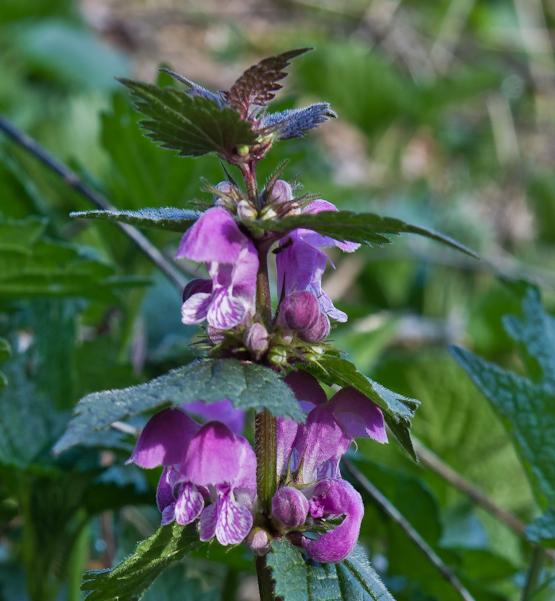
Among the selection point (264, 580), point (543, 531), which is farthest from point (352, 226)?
point (543, 531)

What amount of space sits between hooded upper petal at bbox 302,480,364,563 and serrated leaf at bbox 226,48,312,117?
12.6 inches

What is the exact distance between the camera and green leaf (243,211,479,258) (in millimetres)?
456

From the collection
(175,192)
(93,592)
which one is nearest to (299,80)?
(175,192)

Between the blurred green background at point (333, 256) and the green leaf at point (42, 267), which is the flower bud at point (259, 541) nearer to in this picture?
the blurred green background at point (333, 256)

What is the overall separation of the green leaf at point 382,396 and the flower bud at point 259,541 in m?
0.14

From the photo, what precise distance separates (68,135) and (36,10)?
6.25 feet

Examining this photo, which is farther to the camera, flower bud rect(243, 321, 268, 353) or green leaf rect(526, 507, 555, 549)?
green leaf rect(526, 507, 555, 549)

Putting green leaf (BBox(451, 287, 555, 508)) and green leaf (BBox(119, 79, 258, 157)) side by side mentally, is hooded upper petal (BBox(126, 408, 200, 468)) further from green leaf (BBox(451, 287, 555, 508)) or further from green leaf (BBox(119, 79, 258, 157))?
green leaf (BBox(451, 287, 555, 508))

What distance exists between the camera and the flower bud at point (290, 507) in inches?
20.9

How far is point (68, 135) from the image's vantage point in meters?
2.20

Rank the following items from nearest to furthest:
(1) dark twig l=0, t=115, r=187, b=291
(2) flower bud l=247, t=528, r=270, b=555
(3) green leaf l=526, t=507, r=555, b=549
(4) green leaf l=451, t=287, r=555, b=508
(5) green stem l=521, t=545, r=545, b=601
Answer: (2) flower bud l=247, t=528, r=270, b=555 < (3) green leaf l=526, t=507, r=555, b=549 < (4) green leaf l=451, t=287, r=555, b=508 < (5) green stem l=521, t=545, r=545, b=601 < (1) dark twig l=0, t=115, r=187, b=291

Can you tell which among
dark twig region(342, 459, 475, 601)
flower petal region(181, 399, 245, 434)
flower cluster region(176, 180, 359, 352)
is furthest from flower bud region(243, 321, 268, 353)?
dark twig region(342, 459, 475, 601)

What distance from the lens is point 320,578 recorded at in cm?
55

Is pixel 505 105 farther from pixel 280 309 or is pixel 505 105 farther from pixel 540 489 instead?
pixel 280 309
